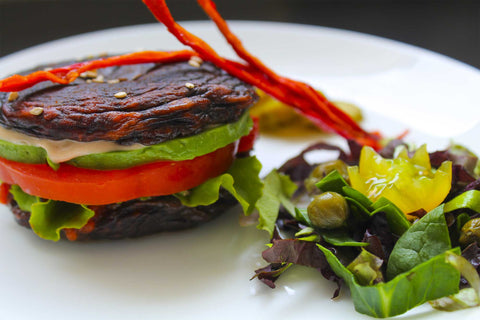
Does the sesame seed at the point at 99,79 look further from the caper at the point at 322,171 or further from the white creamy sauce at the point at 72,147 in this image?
the caper at the point at 322,171

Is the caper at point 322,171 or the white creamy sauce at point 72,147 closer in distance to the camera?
the white creamy sauce at point 72,147

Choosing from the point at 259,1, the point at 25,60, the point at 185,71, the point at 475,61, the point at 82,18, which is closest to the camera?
the point at 185,71

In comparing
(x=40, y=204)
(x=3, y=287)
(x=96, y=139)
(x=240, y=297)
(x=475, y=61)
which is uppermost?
(x=96, y=139)

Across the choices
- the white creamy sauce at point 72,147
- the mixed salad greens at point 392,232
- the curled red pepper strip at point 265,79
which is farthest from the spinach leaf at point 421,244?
the white creamy sauce at point 72,147

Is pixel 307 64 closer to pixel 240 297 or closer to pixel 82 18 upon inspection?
pixel 240 297

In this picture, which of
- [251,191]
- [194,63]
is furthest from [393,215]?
[194,63]

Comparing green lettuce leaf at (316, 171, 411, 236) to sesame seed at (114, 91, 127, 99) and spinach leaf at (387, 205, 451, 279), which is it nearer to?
Answer: spinach leaf at (387, 205, 451, 279)

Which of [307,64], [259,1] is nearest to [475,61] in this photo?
[307,64]
